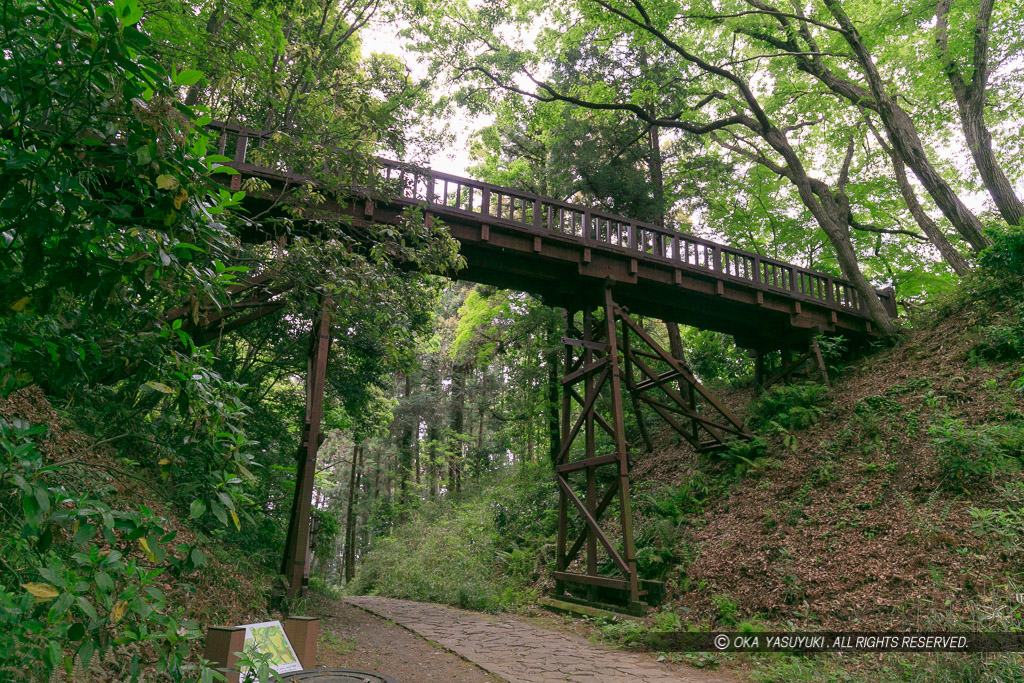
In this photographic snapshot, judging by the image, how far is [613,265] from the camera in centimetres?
1131

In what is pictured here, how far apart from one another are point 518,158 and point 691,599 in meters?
14.7

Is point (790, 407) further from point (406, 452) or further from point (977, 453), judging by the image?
point (406, 452)

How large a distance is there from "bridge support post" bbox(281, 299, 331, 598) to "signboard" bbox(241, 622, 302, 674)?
3712 mm

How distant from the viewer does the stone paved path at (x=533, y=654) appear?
6.26m

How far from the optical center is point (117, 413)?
332 inches

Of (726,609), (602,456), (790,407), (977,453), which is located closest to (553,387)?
(790,407)

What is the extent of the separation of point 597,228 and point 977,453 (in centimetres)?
690

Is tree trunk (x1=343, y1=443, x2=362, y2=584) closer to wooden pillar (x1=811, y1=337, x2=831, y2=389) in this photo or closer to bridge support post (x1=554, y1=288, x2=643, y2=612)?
bridge support post (x1=554, y1=288, x2=643, y2=612)

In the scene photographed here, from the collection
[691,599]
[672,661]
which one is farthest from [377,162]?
[691,599]

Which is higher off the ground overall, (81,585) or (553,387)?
(553,387)

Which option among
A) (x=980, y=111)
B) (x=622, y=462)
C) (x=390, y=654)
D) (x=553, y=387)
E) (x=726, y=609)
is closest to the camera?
(x=390, y=654)

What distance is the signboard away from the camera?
403cm

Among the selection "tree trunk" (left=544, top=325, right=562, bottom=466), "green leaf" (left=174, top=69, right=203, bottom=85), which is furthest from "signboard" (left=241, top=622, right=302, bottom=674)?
"tree trunk" (left=544, top=325, right=562, bottom=466)

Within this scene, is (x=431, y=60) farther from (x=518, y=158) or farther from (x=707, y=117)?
(x=707, y=117)
